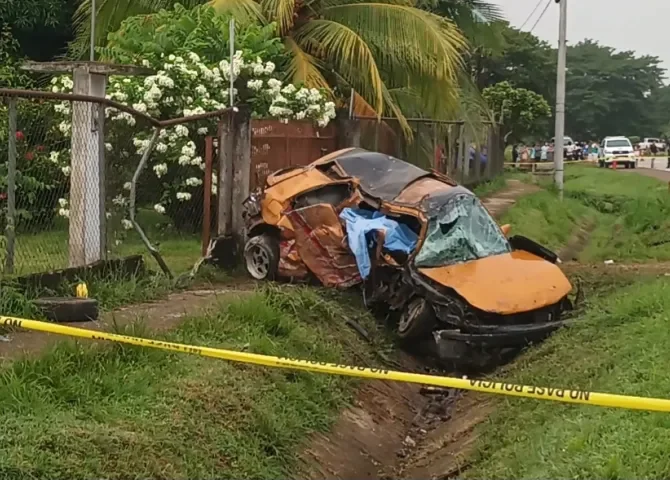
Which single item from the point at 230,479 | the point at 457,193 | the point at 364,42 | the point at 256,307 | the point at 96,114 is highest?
the point at 364,42

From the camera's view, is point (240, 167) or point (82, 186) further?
point (240, 167)

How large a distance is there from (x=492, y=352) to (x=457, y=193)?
79.4 inches

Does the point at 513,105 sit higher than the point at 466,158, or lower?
higher

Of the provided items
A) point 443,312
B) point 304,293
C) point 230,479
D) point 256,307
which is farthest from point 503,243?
point 230,479

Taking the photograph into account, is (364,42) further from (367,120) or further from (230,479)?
(230,479)

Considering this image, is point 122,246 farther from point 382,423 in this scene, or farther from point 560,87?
point 560,87

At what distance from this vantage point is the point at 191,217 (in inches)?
535

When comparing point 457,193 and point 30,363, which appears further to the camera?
point 457,193

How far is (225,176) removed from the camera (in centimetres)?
1197

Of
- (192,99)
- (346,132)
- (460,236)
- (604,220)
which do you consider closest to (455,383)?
(460,236)

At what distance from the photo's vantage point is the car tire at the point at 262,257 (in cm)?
1104

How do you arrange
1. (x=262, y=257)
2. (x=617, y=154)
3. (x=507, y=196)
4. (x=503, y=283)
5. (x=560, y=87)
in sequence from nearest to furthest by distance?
(x=503, y=283) → (x=262, y=257) → (x=560, y=87) → (x=507, y=196) → (x=617, y=154)

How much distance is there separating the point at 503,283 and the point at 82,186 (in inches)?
159

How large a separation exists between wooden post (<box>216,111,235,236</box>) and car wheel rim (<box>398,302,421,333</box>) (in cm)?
293
